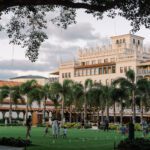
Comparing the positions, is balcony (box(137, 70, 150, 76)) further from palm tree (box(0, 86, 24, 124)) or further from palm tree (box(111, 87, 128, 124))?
palm tree (box(0, 86, 24, 124))

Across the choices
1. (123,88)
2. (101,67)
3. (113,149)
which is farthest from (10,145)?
(101,67)

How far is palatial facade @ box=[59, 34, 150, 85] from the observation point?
9831 cm

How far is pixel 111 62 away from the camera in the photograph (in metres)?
105

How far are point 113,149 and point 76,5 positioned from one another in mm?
10143

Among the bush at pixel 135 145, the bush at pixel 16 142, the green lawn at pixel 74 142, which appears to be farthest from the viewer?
the green lawn at pixel 74 142

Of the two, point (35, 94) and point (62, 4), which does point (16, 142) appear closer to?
point (62, 4)

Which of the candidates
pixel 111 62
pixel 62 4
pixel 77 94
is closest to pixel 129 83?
pixel 77 94

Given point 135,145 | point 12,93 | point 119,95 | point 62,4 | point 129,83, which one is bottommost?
point 135,145

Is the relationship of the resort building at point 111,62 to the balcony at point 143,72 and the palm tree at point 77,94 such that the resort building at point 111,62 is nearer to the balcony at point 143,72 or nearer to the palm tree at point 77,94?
the balcony at point 143,72

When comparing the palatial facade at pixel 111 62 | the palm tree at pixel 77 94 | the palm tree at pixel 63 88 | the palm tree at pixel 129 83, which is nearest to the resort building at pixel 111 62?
the palatial facade at pixel 111 62

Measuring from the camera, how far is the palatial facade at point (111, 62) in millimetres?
98312

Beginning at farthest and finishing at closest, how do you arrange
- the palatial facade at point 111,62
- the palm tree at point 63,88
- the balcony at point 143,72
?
the palatial facade at point 111,62 → the balcony at point 143,72 → the palm tree at point 63,88

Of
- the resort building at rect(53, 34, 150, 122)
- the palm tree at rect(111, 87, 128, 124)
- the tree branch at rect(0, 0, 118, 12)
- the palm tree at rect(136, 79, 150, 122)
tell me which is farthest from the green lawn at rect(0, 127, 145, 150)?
the resort building at rect(53, 34, 150, 122)

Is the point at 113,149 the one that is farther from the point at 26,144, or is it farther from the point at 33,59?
the point at 33,59
